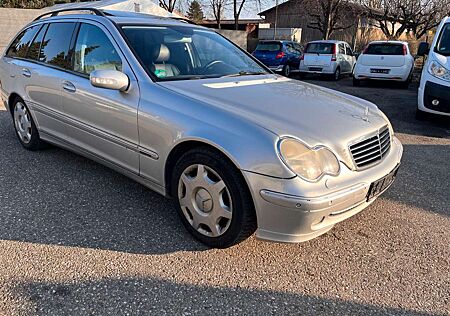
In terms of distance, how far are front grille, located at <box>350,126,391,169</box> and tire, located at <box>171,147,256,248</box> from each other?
2.62 ft

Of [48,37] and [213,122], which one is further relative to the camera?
[48,37]

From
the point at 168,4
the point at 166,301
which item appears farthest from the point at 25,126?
the point at 168,4

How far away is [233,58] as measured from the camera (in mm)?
3967

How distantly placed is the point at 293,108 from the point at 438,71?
4.68m

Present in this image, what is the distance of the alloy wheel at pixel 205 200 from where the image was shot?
266cm

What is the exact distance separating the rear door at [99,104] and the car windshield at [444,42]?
580 cm

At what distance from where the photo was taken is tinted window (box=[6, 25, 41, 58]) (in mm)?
4688

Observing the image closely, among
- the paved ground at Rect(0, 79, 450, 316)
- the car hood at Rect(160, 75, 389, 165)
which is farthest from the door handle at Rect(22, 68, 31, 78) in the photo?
the car hood at Rect(160, 75, 389, 165)

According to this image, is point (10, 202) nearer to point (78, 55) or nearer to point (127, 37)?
point (78, 55)

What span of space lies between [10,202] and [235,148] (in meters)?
2.27

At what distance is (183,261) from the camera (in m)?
2.69

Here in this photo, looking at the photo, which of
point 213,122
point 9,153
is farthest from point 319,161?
point 9,153

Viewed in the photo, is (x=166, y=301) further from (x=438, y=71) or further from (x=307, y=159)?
(x=438, y=71)

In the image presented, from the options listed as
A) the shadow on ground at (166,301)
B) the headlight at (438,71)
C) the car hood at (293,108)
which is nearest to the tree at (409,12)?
the headlight at (438,71)
